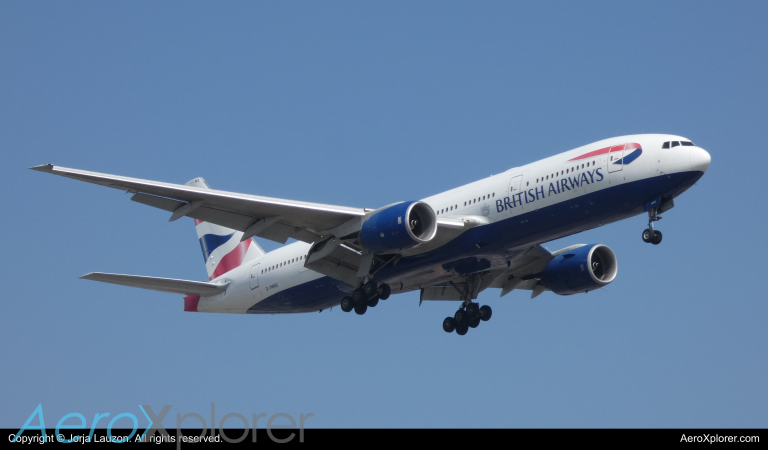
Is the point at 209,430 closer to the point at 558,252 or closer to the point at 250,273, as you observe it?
the point at 250,273

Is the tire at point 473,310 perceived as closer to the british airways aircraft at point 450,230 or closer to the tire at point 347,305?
the british airways aircraft at point 450,230

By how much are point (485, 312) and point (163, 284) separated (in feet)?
41.2

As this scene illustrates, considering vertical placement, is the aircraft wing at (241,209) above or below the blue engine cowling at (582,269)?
above

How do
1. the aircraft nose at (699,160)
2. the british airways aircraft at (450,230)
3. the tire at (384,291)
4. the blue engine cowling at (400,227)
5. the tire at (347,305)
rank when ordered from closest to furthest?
the aircraft nose at (699,160) → the british airways aircraft at (450,230) → the blue engine cowling at (400,227) → the tire at (384,291) → the tire at (347,305)

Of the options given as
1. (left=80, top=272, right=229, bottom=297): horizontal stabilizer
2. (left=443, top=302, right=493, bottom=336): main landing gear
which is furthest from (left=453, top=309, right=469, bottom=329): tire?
(left=80, top=272, right=229, bottom=297): horizontal stabilizer

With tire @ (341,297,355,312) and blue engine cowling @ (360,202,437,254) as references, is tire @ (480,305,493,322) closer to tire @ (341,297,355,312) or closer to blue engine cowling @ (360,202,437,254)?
tire @ (341,297,355,312)

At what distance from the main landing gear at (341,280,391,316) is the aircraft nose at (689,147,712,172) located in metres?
11.5

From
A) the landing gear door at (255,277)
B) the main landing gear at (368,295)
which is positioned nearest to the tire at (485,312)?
the main landing gear at (368,295)

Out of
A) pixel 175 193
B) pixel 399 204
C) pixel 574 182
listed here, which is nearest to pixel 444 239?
pixel 399 204

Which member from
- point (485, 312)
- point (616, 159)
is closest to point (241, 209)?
point (485, 312)

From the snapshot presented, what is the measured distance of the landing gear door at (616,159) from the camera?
107 ft

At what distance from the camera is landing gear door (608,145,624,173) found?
3247 cm

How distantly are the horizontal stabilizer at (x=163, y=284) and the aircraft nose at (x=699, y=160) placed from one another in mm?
19337

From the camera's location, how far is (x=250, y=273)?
41.1 metres
